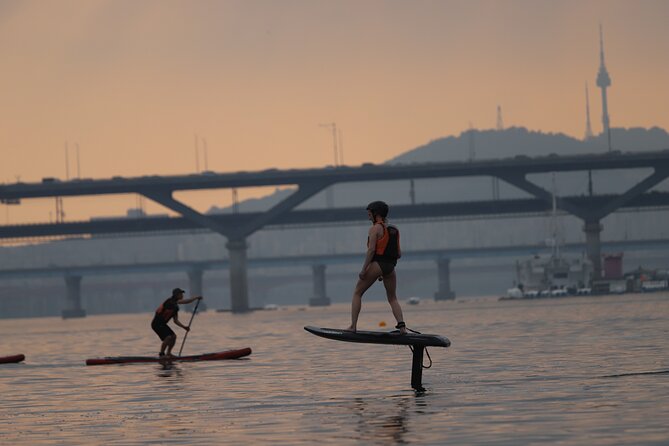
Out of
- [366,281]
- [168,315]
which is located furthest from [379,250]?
[168,315]

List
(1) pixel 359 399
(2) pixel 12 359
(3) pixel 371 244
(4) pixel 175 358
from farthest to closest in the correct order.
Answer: (2) pixel 12 359 → (4) pixel 175 358 → (1) pixel 359 399 → (3) pixel 371 244

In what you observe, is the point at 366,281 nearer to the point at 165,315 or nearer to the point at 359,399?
the point at 359,399

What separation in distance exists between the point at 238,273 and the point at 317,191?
1357 centimetres

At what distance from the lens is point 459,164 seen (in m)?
158

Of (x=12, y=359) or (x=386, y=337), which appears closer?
(x=386, y=337)

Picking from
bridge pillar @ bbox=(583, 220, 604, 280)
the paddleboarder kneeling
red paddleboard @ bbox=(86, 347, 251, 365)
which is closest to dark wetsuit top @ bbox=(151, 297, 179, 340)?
the paddleboarder kneeling

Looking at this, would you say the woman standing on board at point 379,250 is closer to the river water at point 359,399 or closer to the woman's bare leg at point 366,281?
the woman's bare leg at point 366,281

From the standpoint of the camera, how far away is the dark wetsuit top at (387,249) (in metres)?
Answer: 22.6

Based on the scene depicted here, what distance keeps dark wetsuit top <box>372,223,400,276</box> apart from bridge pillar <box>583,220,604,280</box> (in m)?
142

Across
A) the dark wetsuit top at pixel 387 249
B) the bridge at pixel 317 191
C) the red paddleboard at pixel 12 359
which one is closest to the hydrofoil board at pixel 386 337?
the dark wetsuit top at pixel 387 249

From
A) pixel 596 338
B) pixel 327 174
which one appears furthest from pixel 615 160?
pixel 596 338

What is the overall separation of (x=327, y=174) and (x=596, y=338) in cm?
11568

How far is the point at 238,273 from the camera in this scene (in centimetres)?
16562

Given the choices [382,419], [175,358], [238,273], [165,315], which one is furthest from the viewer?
[238,273]
